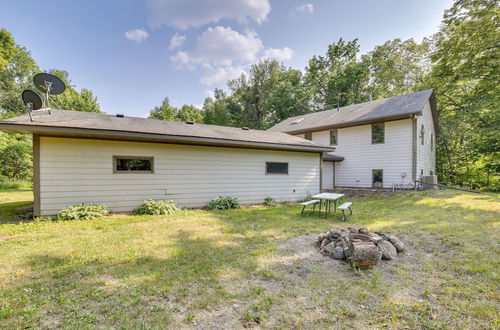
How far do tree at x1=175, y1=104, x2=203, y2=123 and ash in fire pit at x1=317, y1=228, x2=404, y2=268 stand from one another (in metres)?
31.5

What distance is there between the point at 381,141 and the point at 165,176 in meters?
11.0

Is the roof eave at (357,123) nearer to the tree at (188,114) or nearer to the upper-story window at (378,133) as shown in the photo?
the upper-story window at (378,133)

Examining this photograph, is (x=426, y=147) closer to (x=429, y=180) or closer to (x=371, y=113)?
(x=429, y=180)

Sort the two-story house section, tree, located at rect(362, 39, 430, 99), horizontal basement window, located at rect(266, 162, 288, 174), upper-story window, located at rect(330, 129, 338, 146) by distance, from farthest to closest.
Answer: tree, located at rect(362, 39, 430, 99) < upper-story window, located at rect(330, 129, 338, 146) < the two-story house section < horizontal basement window, located at rect(266, 162, 288, 174)

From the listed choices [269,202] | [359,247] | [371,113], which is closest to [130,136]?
[269,202]

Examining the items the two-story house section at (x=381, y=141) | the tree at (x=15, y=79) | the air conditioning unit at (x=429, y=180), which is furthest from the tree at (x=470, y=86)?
the tree at (x=15, y=79)

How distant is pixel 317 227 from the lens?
5324 millimetres

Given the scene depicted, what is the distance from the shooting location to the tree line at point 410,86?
485 inches

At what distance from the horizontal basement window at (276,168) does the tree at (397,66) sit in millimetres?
17412

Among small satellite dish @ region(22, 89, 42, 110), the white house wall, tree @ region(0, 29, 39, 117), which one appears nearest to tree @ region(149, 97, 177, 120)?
tree @ region(0, 29, 39, 117)

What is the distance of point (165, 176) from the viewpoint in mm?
7215

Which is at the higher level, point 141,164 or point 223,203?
point 141,164

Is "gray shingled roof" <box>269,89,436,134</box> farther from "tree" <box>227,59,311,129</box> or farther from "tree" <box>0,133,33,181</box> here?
"tree" <box>0,133,33,181</box>

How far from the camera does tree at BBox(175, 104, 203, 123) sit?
110 ft
